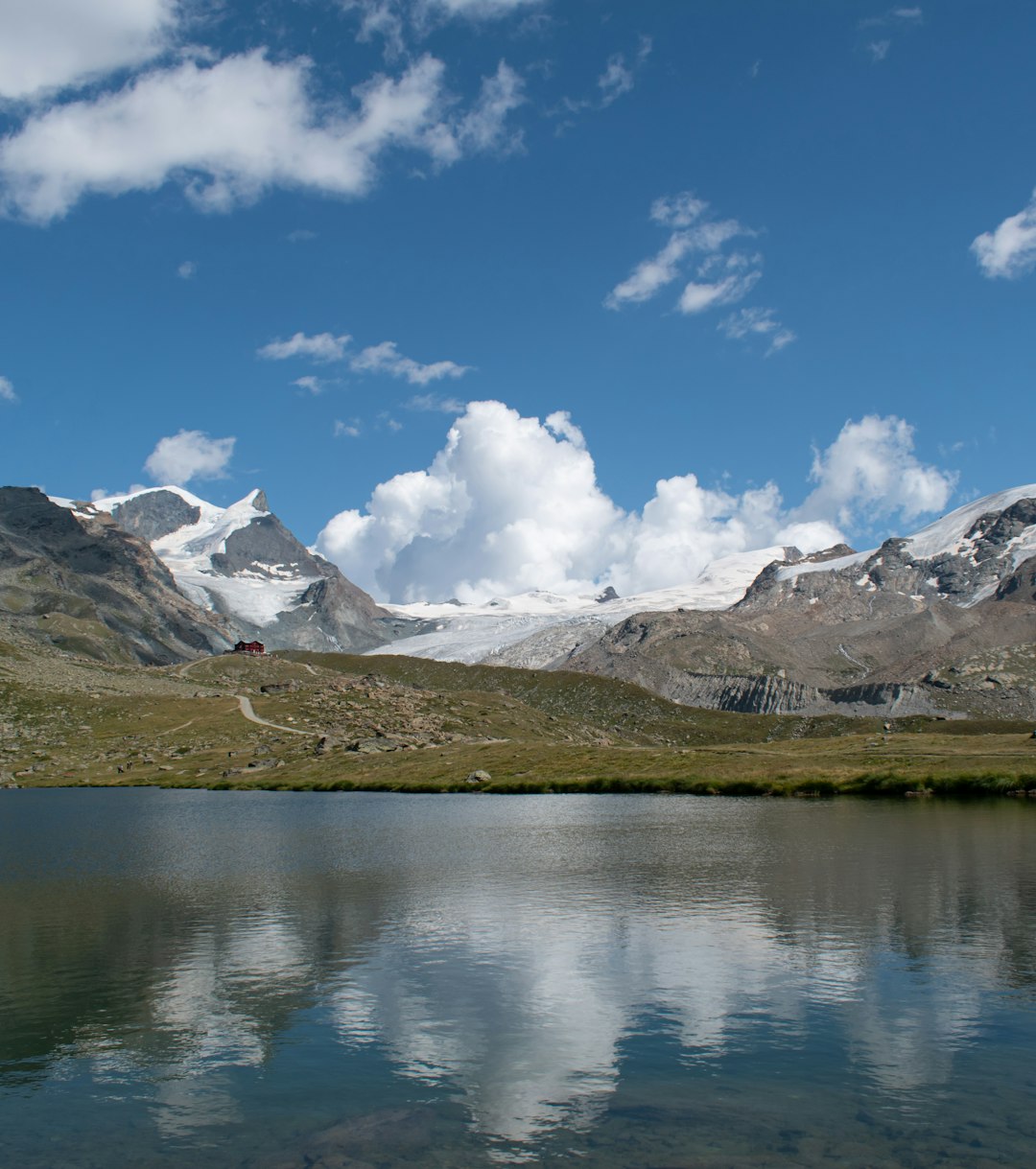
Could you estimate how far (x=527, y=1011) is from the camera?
25938 millimetres

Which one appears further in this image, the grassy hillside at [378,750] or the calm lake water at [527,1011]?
the grassy hillside at [378,750]

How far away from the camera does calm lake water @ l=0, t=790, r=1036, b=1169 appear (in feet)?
60.3

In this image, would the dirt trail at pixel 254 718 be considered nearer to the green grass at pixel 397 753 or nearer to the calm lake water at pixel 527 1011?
the green grass at pixel 397 753

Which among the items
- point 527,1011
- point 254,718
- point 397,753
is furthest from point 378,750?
point 527,1011

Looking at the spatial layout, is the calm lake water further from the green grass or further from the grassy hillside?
the grassy hillside

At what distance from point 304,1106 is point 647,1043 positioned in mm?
7574

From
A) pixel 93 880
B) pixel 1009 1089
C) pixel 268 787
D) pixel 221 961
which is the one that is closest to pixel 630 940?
pixel 221 961

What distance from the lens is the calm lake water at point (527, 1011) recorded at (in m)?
18.4

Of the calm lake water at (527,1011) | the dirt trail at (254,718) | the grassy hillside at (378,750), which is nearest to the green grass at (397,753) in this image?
the grassy hillside at (378,750)

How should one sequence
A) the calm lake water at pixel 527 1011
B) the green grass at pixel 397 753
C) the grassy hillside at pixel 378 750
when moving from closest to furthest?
the calm lake water at pixel 527 1011, the green grass at pixel 397 753, the grassy hillside at pixel 378 750

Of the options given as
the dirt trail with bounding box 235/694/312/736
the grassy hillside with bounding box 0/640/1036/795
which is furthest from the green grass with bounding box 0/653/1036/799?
the dirt trail with bounding box 235/694/312/736

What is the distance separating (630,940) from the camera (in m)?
33.1

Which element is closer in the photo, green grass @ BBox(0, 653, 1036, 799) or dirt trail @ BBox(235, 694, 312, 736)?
green grass @ BBox(0, 653, 1036, 799)

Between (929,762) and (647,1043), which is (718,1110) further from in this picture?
(929,762)
